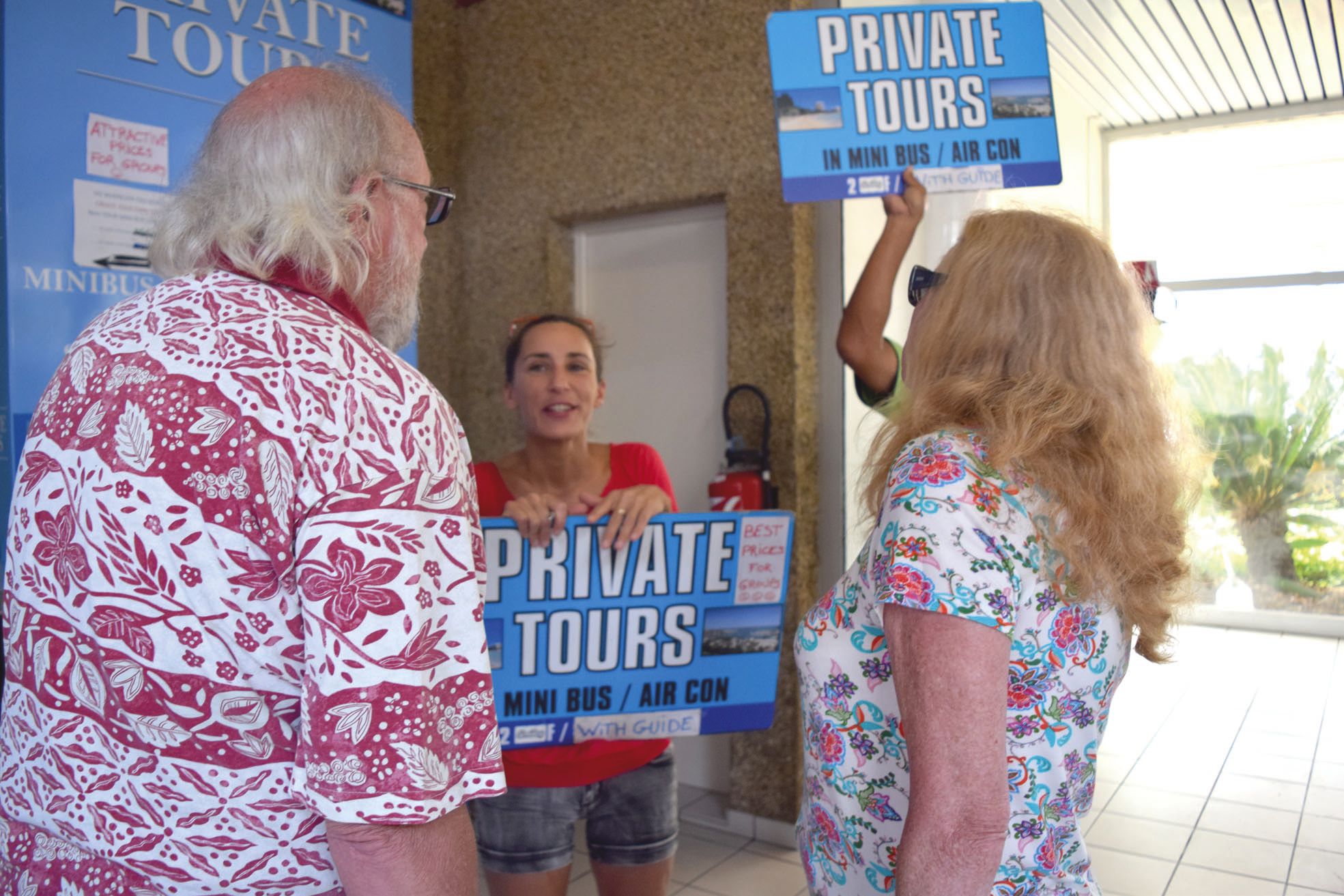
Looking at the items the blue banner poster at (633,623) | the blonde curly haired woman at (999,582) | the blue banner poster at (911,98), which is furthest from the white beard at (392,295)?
the blue banner poster at (911,98)

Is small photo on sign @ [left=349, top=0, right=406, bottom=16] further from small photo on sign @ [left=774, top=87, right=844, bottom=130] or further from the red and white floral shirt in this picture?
the red and white floral shirt

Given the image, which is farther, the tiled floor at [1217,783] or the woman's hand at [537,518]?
the tiled floor at [1217,783]

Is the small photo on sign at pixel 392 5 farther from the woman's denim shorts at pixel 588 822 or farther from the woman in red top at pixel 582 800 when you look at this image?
the woman's denim shorts at pixel 588 822

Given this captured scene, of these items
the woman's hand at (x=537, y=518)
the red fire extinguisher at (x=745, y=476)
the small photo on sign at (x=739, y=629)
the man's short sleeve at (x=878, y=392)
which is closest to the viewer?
the woman's hand at (x=537, y=518)

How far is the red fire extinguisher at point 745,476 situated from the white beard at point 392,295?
2.02m

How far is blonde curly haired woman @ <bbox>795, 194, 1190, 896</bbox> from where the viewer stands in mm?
974

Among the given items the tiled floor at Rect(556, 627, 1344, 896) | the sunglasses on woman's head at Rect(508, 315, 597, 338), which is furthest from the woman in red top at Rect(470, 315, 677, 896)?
the tiled floor at Rect(556, 627, 1344, 896)

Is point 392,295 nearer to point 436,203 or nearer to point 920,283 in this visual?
point 436,203

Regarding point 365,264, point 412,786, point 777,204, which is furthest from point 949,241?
point 412,786

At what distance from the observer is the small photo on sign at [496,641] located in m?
1.79

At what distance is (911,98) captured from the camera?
1809 mm

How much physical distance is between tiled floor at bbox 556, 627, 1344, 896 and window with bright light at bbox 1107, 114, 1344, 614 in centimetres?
21

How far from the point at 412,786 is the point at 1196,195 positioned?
2518 millimetres

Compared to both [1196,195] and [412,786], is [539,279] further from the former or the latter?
[412,786]
